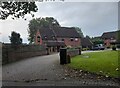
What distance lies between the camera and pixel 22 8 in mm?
16703

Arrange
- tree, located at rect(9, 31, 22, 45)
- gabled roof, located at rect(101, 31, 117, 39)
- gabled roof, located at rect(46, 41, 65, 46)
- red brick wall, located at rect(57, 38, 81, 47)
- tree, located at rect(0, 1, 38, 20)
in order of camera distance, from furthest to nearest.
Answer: gabled roof, located at rect(101, 31, 117, 39), red brick wall, located at rect(57, 38, 81, 47), gabled roof, located at rect(46, 41, 65, 46), tree, located at rect(9, 31, 22, 45), tree, located at rect(0, 1, 38, 20)

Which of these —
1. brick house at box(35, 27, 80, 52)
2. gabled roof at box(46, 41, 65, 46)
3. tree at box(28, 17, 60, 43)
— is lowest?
gabled roof at box(46, 41, 65, 46)

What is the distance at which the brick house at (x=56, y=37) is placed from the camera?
64.3 metres

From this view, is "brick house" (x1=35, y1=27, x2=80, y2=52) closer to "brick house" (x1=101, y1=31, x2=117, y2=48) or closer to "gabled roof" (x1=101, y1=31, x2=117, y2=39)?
"brick house" (x1=101, y1=31, x2=117, y2=48)

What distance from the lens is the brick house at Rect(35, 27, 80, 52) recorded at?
64.3 m

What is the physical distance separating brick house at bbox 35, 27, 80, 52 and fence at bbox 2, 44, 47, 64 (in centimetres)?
2272

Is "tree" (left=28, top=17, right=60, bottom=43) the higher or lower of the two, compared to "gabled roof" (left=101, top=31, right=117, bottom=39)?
higher

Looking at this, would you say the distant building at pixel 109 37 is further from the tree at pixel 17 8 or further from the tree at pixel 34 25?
the tree at pixel 17 8

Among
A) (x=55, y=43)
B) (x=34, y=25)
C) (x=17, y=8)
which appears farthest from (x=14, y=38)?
(x=34, y=25)

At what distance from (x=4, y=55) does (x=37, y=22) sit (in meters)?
63.9

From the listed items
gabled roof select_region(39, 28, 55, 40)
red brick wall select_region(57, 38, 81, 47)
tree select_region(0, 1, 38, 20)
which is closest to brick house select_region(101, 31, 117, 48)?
red brick wall select_region(57, 38, 81, 47)

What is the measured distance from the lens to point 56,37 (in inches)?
2729

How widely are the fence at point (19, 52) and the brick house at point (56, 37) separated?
22.7 meters

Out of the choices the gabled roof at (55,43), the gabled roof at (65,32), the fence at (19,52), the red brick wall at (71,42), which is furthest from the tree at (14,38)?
the red brick wall at (71,42)
